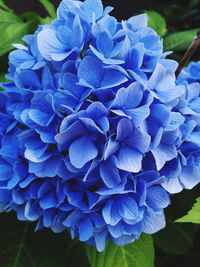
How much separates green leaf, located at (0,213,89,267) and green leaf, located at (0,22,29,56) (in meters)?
0.39

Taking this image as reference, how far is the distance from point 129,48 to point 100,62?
0.17 ft

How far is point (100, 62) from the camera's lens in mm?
506

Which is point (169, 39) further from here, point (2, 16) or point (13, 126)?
point (13, 126)

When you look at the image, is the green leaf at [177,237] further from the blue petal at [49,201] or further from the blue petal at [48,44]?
the blue petal at [48,44]

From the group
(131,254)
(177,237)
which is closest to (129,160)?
(131,254)

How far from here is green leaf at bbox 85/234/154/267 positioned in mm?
720

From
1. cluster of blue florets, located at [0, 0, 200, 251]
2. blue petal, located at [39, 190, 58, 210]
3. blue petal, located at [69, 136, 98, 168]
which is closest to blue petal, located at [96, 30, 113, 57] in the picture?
cluster of blue florets, located at [0, 0, 200, 251]

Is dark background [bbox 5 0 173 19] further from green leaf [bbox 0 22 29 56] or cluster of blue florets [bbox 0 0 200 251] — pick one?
cluster of blue florets [bbox 0 0 200 251]

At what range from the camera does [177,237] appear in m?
0.90

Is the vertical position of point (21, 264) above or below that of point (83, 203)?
below

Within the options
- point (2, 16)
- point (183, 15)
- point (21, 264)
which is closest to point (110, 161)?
point (21, 264)

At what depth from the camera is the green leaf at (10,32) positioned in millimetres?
819

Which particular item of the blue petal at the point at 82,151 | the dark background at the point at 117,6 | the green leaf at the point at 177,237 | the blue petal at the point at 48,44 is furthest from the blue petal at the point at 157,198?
the dark background at the point at 117,6

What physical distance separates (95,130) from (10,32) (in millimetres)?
463
